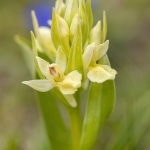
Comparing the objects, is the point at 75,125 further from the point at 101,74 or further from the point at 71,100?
the point at 101,74

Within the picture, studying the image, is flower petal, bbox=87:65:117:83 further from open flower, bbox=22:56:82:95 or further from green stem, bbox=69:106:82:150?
green stem, bbox=69:106:82:150

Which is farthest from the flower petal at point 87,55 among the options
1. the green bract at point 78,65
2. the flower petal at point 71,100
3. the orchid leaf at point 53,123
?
the orchid leaf at point 53,123

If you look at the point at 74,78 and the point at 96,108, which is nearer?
the point at 74,78

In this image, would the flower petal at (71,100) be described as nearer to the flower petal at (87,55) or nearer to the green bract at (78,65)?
the green bract at (78,65)

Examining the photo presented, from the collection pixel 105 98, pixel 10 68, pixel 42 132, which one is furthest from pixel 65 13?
pixel 10 68

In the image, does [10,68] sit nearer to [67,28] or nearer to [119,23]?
[119,23]

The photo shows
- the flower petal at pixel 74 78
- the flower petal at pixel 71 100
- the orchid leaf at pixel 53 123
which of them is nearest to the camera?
the flower petal at pixel 74 78

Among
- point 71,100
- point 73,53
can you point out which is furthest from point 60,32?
point 71,100
